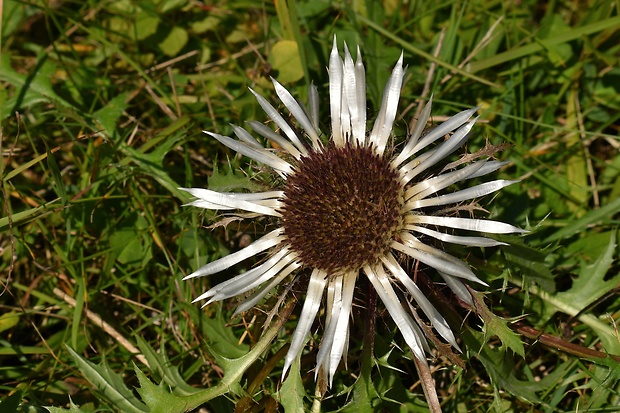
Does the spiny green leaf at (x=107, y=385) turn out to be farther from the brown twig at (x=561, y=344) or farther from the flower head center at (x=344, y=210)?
the brown twig at (x=561, y=344)

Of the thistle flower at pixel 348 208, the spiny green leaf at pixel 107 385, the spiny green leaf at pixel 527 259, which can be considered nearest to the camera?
the thistle flower at pixel 348 208

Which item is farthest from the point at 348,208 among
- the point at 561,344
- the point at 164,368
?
the point at 164,368

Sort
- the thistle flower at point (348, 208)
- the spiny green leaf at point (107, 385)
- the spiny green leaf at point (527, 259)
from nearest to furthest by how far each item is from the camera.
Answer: the thistle flower at point (348, 208) < the spiny green leaf at point (527, 259) < the spiny green leaf at point (107, 385)

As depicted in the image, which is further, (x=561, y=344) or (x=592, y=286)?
(x=592, y=286)

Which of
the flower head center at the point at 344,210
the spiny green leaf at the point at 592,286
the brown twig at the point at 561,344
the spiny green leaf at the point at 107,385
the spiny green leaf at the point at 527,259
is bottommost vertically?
the spiny green leaf at the point at 107,385

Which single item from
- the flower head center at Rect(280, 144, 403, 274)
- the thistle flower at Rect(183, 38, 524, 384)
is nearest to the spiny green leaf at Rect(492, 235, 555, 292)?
the thistle flower at Rect(183, 38, 524, 384)

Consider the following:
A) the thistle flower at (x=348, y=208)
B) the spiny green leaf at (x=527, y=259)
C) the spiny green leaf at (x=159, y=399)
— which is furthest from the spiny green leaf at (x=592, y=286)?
the spiny green leaf at (x=159, y=399)

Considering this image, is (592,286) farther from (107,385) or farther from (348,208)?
(107,385)
